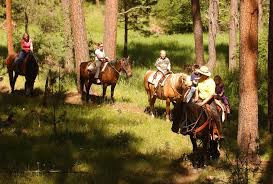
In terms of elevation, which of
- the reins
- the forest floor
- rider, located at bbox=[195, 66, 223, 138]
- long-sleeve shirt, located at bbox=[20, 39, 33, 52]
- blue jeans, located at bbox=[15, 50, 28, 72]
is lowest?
the forest floor

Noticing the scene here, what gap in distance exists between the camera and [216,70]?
96.0 ft

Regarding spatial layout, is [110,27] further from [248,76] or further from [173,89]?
[248,76]

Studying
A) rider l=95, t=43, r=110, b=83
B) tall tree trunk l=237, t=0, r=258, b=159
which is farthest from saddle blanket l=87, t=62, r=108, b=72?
tall tree trunk l=237, t=0, r=258, b=159

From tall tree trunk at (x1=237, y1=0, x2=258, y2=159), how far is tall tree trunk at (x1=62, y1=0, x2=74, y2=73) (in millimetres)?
14716

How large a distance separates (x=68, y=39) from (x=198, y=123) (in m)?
16.0

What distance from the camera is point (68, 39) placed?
27.2m

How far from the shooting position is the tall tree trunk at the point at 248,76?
1364 centimetres

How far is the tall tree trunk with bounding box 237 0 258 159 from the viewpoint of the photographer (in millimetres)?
13641

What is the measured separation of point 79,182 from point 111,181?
0.80 meters

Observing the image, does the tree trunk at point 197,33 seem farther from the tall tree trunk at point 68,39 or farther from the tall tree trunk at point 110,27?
the tall tree trunk at point 68,39

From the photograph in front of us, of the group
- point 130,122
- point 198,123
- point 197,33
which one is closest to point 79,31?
point 130,122

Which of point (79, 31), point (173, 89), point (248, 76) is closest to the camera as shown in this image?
point (248, 76)

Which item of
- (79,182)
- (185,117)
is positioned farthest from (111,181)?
(185,117)

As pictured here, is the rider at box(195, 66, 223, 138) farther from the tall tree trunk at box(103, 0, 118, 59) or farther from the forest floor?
the tall tree trunk at box(103, 0, 118, 59)
